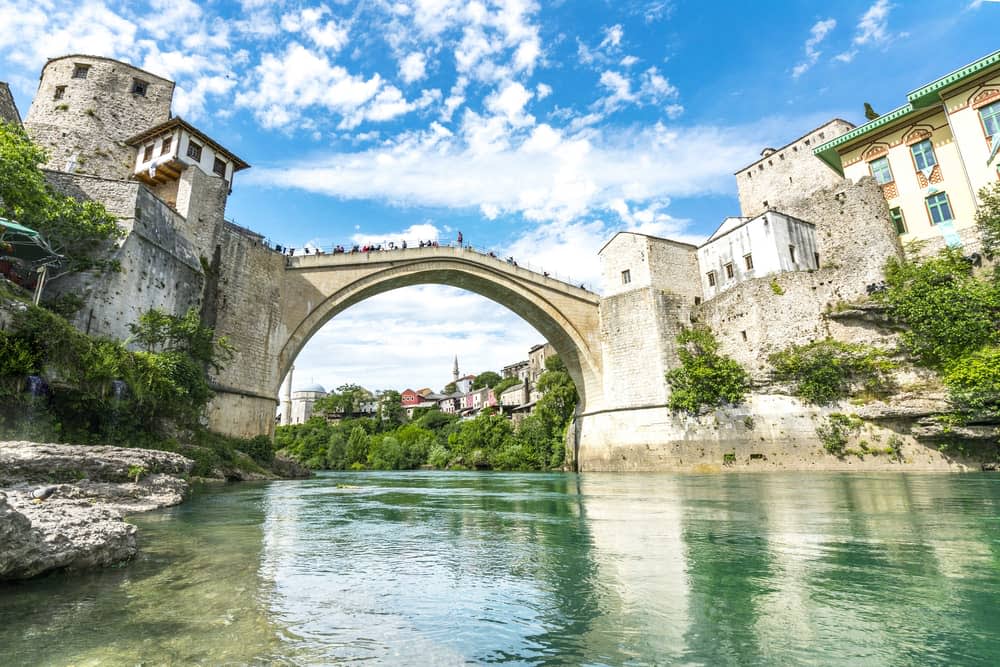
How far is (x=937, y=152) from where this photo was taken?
18.7 meters

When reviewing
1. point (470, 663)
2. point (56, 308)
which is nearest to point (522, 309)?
point (56, 308)

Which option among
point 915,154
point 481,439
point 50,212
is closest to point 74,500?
point 50,212

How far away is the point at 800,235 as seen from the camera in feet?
72.8

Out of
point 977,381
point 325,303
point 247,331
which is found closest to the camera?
point 977,381

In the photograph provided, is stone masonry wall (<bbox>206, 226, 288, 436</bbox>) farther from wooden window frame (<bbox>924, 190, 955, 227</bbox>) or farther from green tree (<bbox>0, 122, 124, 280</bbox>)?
wooden window frame (<bbox>924, 190, 955, 227</bbox>)

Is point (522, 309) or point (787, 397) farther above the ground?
point (522, 309)

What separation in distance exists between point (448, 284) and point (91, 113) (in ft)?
52.5

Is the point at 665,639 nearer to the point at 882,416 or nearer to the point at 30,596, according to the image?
the point at 30,596

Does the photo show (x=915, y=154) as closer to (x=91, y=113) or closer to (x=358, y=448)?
(x=91, y=113)

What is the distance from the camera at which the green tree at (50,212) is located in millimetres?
12281

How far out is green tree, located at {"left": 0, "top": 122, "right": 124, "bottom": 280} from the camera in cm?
1228

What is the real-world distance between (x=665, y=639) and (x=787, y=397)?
65.5ft

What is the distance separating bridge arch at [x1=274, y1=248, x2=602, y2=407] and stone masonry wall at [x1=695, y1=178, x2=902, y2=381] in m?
6.88

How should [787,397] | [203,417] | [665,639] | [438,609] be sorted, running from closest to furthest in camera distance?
[665,639]
[438,609]
[203,417]
[787,397]
